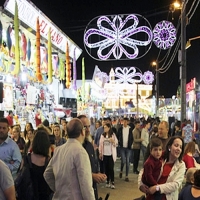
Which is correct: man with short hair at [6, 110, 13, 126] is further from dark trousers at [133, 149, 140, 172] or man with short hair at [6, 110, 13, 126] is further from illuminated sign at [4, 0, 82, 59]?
dark trousers at [133, 149, 140, 172]

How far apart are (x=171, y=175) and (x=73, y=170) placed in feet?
3.78

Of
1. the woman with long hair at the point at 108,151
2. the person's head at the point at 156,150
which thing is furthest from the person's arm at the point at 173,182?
the woman with long hair at the point at 108,151

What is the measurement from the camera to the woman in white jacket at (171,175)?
3.93 meters

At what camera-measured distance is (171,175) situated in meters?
4.01

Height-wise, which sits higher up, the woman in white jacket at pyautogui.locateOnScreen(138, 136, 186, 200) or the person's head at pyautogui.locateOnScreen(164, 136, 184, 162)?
the person's head at pyautogui.locateOnScreen(164, 136, 184, 162)

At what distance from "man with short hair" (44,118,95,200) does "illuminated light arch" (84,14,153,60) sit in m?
13.7

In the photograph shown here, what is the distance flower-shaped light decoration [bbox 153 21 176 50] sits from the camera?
627 inches

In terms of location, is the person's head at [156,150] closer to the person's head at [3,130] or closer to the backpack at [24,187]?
the backpack at [24,187]

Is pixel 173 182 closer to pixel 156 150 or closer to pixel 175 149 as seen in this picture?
pixel 175 149

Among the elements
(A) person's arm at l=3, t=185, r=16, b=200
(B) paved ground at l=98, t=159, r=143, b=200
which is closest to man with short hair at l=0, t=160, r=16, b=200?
(A) person's arm at l=3, t=185, r=16, b=200

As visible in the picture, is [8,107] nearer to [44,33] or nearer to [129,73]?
[44,33]

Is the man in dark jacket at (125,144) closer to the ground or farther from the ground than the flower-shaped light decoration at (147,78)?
closer to the ground

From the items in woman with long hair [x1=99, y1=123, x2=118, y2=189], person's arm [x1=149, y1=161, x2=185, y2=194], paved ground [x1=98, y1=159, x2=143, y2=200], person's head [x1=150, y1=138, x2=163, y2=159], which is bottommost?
paved ground [x1=98, y1=159, x2=143, y2=200]

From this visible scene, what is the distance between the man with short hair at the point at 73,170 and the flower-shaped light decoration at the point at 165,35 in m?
12.7
